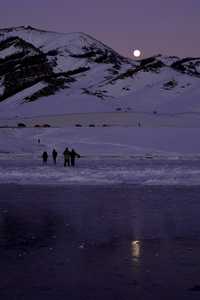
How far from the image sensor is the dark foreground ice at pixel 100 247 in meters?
7.80

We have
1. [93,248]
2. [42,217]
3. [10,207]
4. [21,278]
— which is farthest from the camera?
[10,207]

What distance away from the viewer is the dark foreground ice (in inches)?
307

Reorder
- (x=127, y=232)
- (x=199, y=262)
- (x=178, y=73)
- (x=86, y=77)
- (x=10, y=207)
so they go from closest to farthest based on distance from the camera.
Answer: (x=199, y=262)
(x=127, y=232)
(x=10, y=207)
(x=178, y=73)
(x=86, y=77)

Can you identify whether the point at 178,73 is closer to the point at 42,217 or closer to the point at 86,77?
the point at 86,77

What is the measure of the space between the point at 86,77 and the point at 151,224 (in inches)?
7251

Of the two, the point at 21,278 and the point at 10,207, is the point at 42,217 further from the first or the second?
the point at 21,278

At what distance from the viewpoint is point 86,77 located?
19575 centimetres

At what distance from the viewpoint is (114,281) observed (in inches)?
321

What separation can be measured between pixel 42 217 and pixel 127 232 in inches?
116

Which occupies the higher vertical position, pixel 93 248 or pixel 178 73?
pixel 178 73

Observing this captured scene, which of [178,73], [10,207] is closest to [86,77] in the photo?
[178,73]

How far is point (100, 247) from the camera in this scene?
1061 centimetres

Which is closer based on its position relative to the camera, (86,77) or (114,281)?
(114,281)

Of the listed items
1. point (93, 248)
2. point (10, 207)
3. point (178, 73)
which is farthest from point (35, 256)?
point (178, 73)
